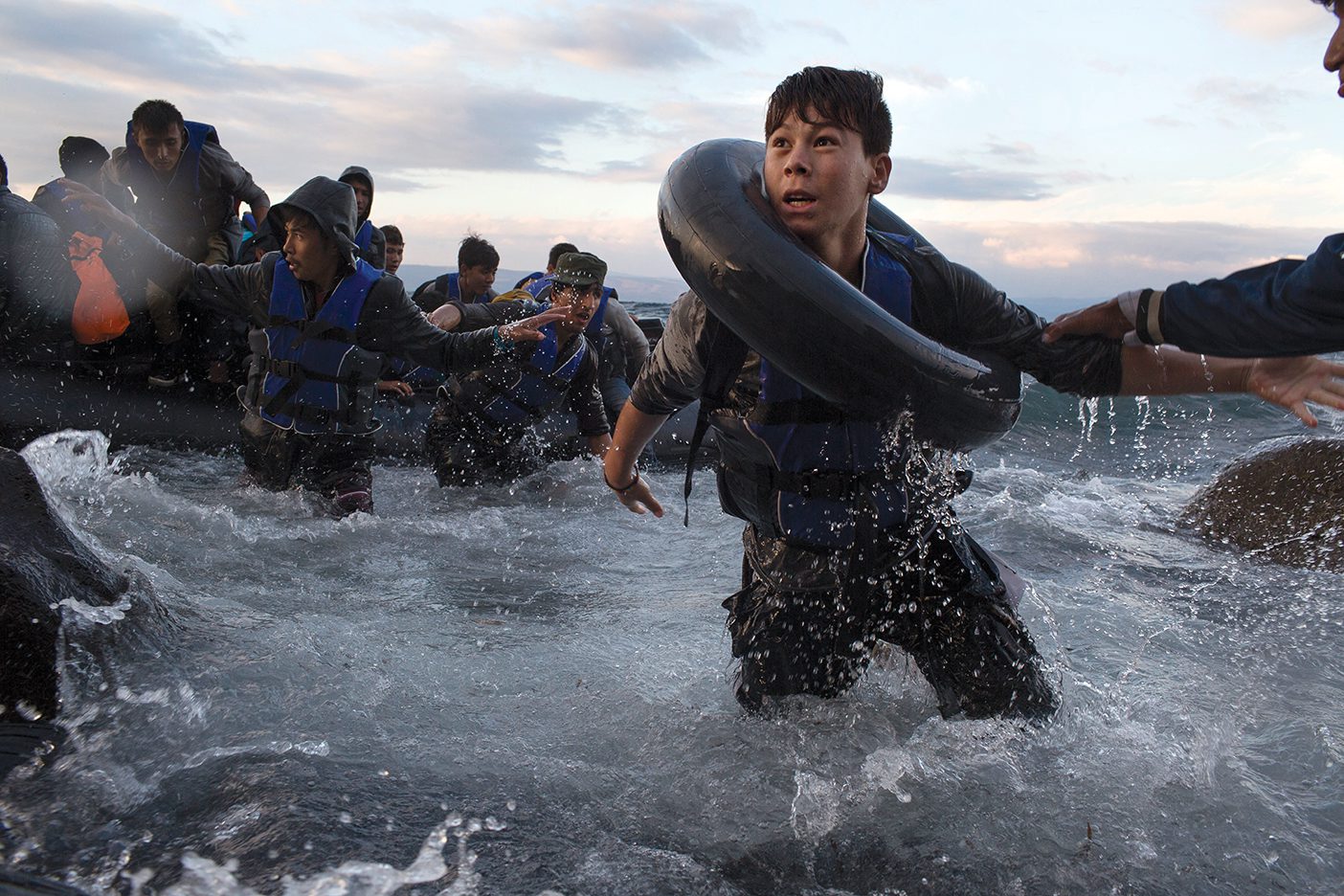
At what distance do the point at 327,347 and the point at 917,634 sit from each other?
3.92 m

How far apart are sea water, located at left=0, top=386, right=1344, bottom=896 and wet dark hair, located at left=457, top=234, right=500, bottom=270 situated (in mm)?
4322

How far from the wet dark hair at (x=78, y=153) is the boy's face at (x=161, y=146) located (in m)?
1.26

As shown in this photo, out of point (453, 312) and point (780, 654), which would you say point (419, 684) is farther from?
point (453, 312)

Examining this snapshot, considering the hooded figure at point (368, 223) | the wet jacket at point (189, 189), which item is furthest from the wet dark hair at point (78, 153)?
the hooded figure at point (368, 223)

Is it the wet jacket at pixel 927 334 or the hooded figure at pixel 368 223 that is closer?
the wet jacket at pixel 927 334

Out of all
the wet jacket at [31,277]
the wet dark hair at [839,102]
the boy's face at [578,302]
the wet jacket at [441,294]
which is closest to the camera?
the wet dark hair at [839,102]

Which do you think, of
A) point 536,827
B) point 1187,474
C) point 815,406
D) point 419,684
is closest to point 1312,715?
point 815,406

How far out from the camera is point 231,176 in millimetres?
8836

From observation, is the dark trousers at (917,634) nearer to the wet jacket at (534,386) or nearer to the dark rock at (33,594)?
the dark rock at (33,594)

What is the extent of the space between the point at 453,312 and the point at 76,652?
5.60 metres

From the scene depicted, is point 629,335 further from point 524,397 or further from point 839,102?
point 839,102

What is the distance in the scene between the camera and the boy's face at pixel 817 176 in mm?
2812

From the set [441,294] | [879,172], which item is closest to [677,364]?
[879,172]

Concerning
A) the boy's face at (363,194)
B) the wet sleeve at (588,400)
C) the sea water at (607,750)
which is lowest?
the sea water at (607,750)
